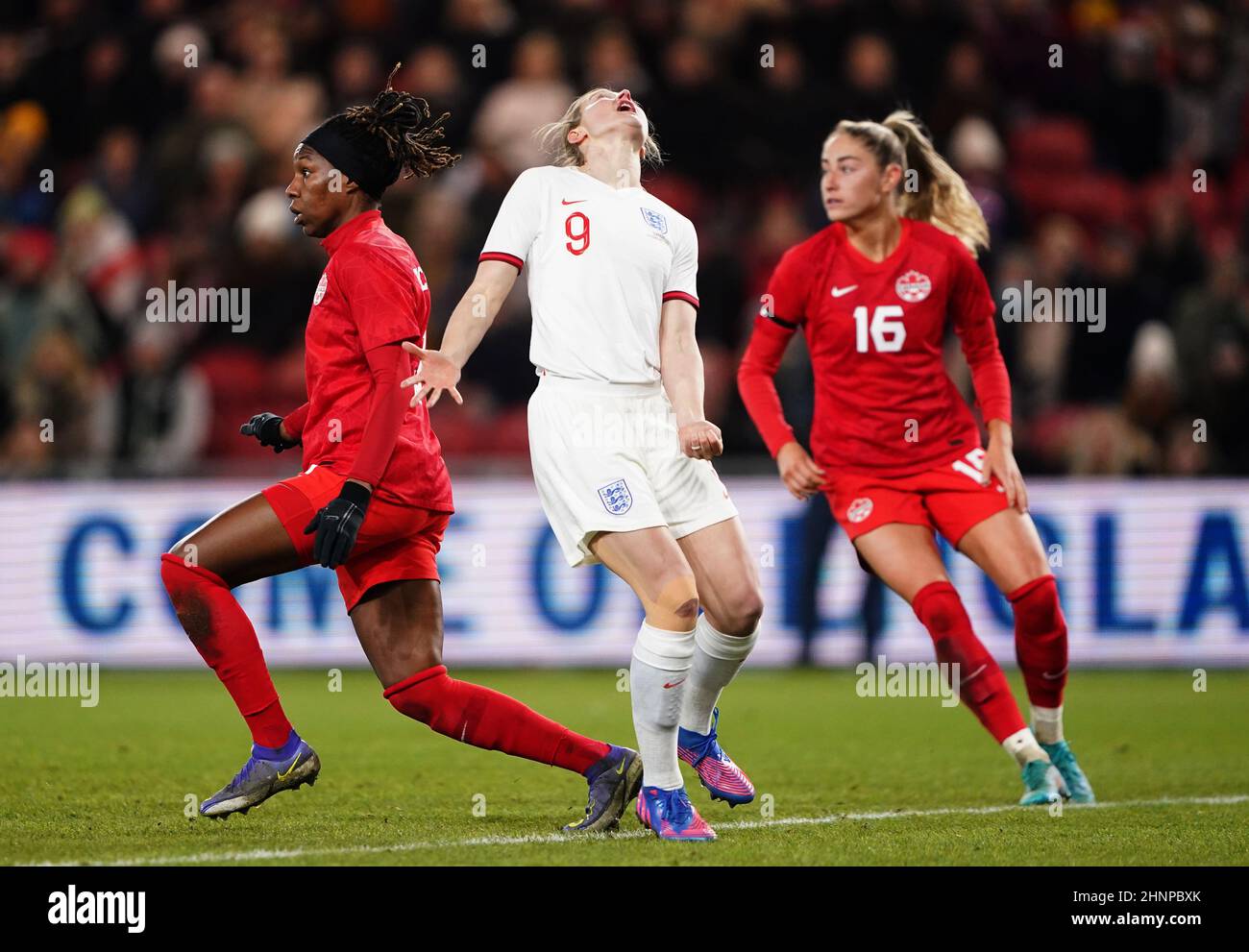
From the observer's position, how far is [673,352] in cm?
554

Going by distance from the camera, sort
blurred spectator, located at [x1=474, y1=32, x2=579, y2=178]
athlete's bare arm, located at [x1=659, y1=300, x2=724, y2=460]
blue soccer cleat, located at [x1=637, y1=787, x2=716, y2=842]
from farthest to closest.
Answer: blurred spectator, located at [x1=474, y1=32, x2=579, y2=178] < athlete's bare arm, located at [x1=659, y1=300, x2=724, y2=460] < blue soccer cleat, located at [x1=637, y1=787, x2=716, y2=842]

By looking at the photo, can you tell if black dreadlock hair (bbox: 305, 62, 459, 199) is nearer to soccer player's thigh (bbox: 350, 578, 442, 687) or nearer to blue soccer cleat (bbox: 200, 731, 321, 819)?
soccer player's thigh (bbox: 350, 578, 442, 687)

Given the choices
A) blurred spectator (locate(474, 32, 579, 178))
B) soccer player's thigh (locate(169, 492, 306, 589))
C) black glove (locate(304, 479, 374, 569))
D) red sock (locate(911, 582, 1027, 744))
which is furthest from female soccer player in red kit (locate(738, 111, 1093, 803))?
blurred spectator (locate(474, 32, 579, 178))

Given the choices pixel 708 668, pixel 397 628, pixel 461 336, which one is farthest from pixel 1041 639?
pixel 461 336

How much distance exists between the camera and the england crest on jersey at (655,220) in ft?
18.2

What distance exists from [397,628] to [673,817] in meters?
1.01

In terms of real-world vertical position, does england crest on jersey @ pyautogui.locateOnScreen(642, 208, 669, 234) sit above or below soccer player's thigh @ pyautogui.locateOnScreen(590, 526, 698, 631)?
above

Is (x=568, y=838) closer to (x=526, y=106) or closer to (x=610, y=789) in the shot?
(x=610, y=789)

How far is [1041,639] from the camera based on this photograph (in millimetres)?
6301

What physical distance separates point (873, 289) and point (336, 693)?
4.93 meters

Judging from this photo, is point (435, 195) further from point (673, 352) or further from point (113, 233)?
point (673, 352)

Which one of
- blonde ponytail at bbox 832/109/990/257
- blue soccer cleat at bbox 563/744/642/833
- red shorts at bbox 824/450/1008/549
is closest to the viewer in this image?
blue soccer cleat at bbox 563/744/642/833

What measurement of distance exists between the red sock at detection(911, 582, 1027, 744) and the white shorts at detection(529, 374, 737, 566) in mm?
933

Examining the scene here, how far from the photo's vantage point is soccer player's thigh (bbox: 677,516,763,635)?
5574 mm
